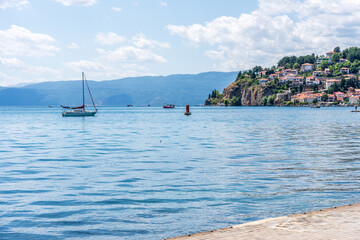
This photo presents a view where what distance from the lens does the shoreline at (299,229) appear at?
855 centimetres

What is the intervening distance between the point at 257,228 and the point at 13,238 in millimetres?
6515

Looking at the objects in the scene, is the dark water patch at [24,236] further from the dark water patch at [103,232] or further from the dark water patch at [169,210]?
the dark water patch at [169,210]

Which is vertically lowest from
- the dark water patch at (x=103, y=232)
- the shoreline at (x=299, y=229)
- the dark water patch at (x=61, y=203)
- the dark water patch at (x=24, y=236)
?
the dark water patch at (x=61, y=203)

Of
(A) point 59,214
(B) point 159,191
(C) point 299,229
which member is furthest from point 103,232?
(B) point 159,191

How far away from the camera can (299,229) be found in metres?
9.12

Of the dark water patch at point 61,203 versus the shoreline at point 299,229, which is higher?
the shoreline at point 299,229

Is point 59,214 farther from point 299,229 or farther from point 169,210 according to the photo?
point 299,229

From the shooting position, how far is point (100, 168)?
24.8m

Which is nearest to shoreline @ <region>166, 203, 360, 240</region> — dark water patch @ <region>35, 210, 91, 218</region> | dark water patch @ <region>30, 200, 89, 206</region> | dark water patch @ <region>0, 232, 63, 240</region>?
dark water patch @ <region>0, 232, 63, 240</region>

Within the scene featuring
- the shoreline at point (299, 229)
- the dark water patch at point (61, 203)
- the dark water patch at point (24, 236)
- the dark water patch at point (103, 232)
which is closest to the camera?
the shoreline at point (299, 229)

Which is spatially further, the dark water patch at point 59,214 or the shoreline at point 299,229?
the dark water patch at point 59,214

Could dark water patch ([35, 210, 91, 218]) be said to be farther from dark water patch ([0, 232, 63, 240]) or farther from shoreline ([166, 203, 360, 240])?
shoreline ([166, 203, 360, 240])

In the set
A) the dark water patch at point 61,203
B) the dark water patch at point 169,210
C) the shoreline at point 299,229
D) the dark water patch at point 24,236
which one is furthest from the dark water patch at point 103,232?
the dark water patch at point 61,203

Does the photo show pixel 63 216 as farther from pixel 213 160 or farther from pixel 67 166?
pixel 213 160
